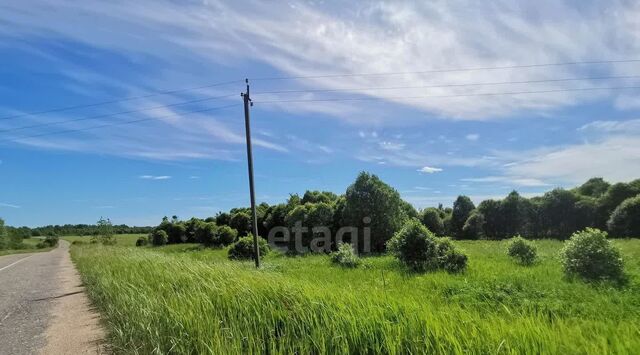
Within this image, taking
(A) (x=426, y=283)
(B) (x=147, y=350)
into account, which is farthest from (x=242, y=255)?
(B) (x=147, y=350)

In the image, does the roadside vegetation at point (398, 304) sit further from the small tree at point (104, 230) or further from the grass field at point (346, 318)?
the small tree at point (104, 230)

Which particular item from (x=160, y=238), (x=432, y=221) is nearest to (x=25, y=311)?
(x=432, y=221)

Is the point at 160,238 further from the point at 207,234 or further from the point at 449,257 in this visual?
the point at 449,257

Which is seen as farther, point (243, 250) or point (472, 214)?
point (472, 214)

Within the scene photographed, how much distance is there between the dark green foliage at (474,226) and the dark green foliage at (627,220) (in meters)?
15.2

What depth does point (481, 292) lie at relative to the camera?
10414 mm

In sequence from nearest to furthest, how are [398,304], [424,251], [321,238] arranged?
[398,304]
[424,251]
[321,238]

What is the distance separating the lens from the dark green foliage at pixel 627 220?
33.8m

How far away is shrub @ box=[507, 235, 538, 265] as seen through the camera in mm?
17083

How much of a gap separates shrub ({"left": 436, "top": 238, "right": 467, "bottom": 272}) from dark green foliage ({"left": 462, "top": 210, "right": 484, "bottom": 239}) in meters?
35.3

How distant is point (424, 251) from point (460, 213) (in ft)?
130

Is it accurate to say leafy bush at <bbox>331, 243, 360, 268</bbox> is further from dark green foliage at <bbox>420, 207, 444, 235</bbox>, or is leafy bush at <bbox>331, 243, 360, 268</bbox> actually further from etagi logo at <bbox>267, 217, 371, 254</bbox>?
dark green foliage at <bbox>420, 207, 444, 235</bbox>

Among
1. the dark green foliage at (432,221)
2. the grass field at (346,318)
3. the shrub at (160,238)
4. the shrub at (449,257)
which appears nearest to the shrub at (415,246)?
the shrub at (449,257)

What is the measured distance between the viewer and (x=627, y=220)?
112 feet
